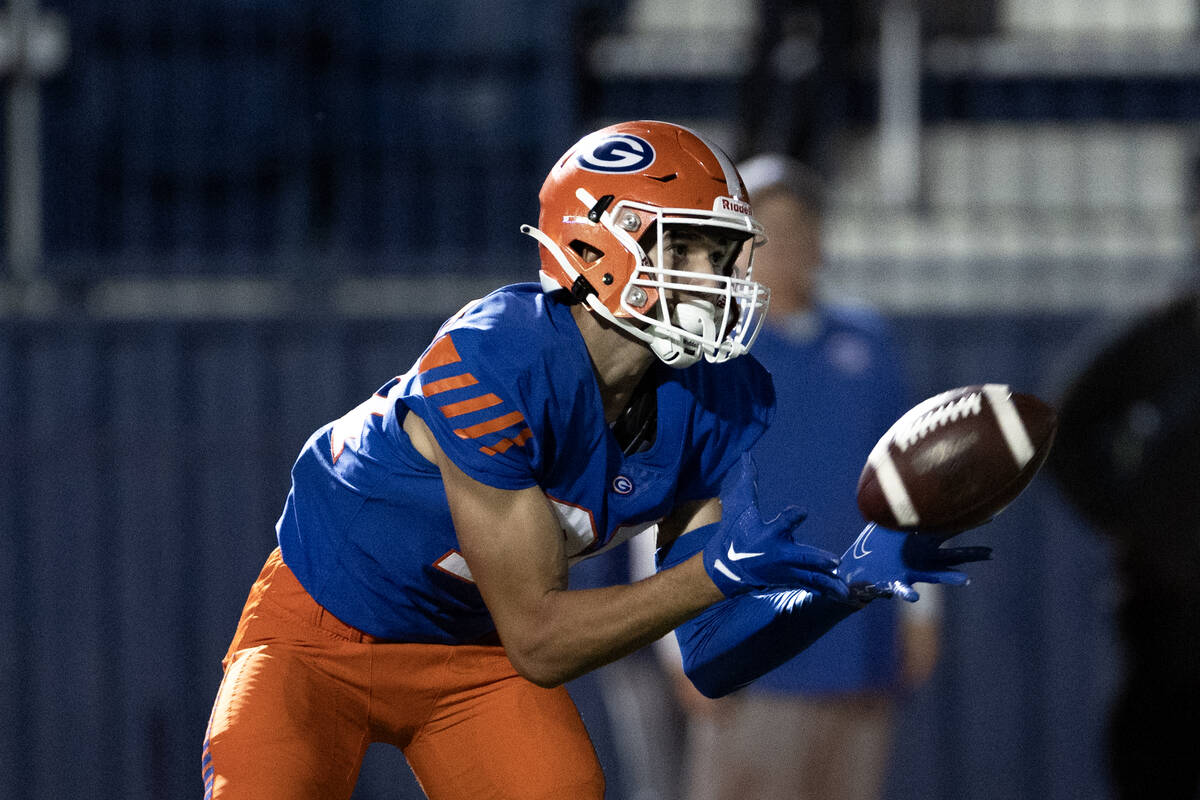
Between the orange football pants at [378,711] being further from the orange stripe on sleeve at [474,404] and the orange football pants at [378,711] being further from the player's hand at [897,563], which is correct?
the player's hand at [897,563]

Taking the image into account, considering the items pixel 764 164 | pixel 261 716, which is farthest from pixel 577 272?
pixel 764 164

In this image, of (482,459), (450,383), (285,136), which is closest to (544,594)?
(482,459)

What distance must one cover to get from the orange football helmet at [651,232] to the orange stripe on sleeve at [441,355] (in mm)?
244

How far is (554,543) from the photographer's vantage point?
214 cm

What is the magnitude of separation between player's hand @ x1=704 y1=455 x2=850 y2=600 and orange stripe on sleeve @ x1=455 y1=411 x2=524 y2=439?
1.13ft

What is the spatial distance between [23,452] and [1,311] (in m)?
0.48

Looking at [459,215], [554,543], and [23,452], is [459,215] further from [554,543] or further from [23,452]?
[554,543]

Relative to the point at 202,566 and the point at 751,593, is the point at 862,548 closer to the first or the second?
the point at 751,593

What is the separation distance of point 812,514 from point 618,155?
163 centimetres

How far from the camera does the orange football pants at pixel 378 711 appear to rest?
7.53ft

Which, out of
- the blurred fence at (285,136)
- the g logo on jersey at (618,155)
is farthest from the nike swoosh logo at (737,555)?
the blurred fence at (285,136)

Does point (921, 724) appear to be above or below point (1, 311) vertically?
below

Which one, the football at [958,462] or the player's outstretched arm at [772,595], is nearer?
the player's outstretched arm at [772,595]

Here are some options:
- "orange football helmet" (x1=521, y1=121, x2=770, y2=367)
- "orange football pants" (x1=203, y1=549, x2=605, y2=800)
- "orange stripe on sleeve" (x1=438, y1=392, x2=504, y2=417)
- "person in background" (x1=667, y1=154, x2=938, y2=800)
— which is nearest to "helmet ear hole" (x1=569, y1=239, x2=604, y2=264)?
"orange football helmet" (x1=521, y1=121, x2=770, y2=367)
